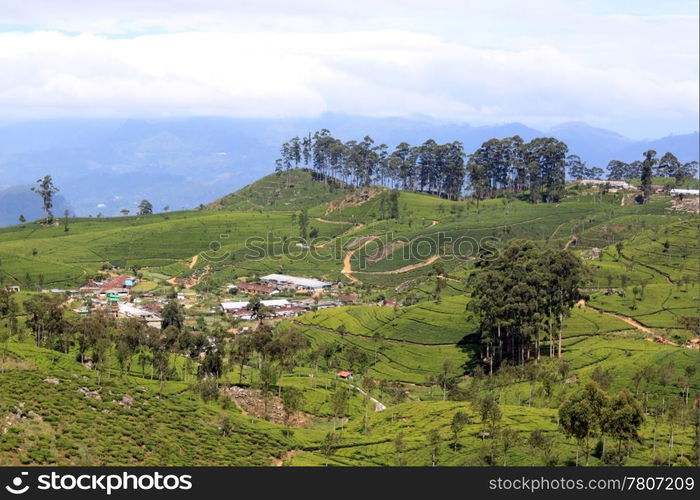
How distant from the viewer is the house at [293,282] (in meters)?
105

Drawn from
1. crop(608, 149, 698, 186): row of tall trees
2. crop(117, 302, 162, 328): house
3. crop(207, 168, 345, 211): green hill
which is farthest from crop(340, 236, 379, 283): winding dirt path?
crop(608, 149, 698, 186): row of tall trees

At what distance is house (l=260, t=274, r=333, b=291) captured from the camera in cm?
10494

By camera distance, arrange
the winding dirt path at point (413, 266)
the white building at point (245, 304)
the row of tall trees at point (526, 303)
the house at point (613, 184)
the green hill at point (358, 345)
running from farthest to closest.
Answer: the house at point (613, 184) → the winding dirt path at point (413, 266) → the white building at point (245, 304) → the row of tall trees at point (526, 303) → the green hill at point (358, 345)

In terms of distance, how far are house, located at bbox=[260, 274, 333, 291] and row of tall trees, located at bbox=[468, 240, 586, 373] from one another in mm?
40201

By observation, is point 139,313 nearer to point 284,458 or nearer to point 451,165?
point 284,458

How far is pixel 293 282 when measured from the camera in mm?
107562

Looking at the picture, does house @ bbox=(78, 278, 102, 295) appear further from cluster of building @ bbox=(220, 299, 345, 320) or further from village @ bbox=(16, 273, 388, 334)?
cluster of building @ bbox=(220, 299, 345, 320)

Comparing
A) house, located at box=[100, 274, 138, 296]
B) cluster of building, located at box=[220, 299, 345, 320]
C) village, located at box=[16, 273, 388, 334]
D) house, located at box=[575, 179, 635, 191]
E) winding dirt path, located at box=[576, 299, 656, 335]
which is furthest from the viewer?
house, located at box=[575, 179, 635, 191]

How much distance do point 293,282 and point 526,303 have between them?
5126 cm

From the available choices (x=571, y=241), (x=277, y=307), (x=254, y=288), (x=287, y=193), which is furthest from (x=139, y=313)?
(x=287, y=193)

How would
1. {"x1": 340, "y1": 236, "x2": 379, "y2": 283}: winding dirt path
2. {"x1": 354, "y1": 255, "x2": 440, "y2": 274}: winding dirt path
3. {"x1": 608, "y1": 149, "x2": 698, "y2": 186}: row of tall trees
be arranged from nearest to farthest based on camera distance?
{"x1": 354, "y1": 255, "x2": 440, "y2": 274}: winding dirt path < {"x1": 340, "y1": 236, "x2": 379, "y2": 283}: winding dirt path < {"x1": 608, "y1": 149, "x2": 698, "y2": 186}: row of tall trees

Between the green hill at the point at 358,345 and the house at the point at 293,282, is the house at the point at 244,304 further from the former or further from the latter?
the house at the point at 293,282

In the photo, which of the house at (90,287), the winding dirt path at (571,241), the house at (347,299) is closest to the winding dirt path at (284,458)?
the house at (347,299)

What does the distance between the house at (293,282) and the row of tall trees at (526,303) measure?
132 feet
